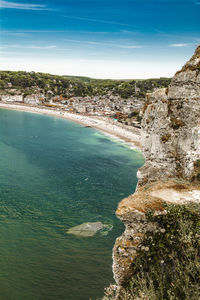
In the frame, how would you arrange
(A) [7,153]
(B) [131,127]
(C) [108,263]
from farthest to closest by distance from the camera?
(B) [131,127] → (A) [7,153] → (C) [108,263]

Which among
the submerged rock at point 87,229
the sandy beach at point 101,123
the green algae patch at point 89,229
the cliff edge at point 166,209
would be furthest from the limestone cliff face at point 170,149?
the sandy beach at point 101,123

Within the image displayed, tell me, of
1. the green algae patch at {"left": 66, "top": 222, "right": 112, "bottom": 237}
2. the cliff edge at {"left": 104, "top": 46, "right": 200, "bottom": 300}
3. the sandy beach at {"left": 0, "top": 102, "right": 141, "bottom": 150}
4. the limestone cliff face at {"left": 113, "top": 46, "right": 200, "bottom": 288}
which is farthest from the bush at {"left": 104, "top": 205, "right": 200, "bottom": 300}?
the sandy beach at {"left": 0, "top": 102, "right": 141, "bottom": 150}

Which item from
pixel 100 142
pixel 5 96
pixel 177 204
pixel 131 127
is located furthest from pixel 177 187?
pixel 5 96

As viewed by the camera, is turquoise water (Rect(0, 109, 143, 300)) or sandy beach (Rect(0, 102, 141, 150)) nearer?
turquoise water (Rect(0, 109, 143, 300))

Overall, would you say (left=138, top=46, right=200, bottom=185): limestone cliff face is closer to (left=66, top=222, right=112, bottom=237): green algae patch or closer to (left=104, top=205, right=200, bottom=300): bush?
(left=104, top=205, right=200, bottom=300): bush

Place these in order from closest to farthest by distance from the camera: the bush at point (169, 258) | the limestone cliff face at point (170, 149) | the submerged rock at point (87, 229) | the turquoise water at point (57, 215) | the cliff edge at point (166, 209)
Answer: the bush at point (169, 258) < the cliff edge at point (166, 209) < the limestone cliff face at point (170, 149) < the turquoise water at point (57, 215) < the submerged rock at point (87, 229)

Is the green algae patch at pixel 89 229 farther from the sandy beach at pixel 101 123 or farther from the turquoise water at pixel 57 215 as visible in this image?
the sandy beach at pixel 101 123

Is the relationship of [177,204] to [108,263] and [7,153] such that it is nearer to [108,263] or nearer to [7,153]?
[108,263]
